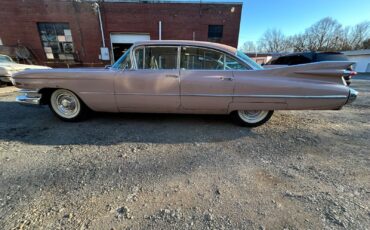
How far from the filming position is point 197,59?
3389 millimetres

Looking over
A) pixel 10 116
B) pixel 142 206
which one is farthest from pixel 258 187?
pixel 10 116

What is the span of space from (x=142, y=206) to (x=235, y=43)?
1716 cm

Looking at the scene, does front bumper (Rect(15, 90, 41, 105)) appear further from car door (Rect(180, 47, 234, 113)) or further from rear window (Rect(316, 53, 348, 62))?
rear window (Rect(316, 53, 348, 62))

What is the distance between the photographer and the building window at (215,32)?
52.4ft

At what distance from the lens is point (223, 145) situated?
115 inches

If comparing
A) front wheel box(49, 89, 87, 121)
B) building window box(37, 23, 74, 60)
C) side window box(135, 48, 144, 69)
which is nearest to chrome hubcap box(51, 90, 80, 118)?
front wheel box(49, 89, 87, 121)

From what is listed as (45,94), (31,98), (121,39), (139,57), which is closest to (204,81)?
(139,57)

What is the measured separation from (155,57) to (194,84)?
3.16ft

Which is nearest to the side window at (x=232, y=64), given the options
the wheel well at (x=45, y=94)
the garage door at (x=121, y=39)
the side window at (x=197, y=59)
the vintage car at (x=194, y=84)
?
the vintage car at (x=194, y=84)

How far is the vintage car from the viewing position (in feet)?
10.2

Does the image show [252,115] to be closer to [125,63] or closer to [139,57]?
[139,57]

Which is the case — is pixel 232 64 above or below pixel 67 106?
above

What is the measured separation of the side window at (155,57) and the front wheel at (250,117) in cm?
162

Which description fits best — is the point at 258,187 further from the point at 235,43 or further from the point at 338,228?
the point at 235,43
